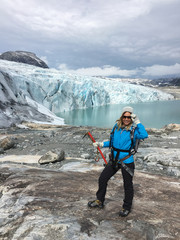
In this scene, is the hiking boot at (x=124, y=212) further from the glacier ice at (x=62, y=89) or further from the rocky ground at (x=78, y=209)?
the glacier ice at (x=62, y=89)

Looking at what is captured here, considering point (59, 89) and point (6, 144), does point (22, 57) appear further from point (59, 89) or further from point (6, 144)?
point (6, 144)

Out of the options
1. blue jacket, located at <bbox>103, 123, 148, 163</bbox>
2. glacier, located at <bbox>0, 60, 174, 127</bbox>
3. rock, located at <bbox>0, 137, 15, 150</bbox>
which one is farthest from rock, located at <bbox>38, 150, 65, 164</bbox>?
glacier, located at <bbox>0, 60, 174, 127</bbox>

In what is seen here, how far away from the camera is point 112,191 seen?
3.70m

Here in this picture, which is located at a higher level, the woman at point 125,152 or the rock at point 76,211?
→ the woman at point 125,152

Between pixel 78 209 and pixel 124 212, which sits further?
pixel 78 209

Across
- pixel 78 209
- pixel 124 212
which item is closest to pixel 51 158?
pixel 78 209

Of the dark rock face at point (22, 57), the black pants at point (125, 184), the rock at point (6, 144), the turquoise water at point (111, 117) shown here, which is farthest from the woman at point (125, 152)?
the dark rock face at point (22, 57)

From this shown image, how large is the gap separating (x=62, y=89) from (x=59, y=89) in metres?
0.80

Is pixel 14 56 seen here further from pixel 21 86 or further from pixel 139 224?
pixel 139 224

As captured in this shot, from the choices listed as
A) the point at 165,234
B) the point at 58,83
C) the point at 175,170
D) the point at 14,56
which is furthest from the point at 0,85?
the point at 14,56

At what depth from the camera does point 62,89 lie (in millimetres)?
40594

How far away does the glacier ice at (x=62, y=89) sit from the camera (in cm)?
3412

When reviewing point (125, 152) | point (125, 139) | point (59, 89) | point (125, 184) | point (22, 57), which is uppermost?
point (22, 57)

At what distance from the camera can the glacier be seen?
1271 inches
